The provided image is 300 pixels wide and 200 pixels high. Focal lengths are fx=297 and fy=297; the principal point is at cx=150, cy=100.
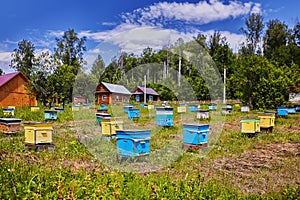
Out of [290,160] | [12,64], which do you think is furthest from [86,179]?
[12,64]

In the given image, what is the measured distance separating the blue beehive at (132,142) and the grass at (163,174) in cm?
48

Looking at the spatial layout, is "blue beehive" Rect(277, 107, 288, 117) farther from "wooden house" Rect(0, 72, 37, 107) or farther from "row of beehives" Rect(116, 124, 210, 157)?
"wooden house" Rect(0, 72, 37, 107)

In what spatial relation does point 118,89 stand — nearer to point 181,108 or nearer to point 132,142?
point 132,142

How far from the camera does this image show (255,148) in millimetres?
8227

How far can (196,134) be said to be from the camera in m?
7.52

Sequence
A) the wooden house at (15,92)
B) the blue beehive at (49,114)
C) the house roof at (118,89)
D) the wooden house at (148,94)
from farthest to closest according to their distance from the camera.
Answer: the wooden house at (15,92), the wooden house at (148,94), the blue beehive at (49,114), the house roof at (118,89)

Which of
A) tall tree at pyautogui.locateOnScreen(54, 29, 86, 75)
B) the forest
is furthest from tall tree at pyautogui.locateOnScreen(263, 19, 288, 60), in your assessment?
tall tree at pyautogui.locateOnScreen(54, 29, 86, 75)

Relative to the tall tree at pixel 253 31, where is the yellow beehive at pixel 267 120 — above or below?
below

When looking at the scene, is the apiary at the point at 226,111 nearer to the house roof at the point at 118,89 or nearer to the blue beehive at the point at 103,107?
the blue beehive at the point at 103,107

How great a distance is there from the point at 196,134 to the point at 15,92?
22928 mm

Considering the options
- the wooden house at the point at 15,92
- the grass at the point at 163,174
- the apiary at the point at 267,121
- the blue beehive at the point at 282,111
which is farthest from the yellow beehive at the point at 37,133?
the wooden house at the point at 15,92

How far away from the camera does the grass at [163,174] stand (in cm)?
389

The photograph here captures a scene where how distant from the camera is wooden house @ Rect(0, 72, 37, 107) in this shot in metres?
25.4

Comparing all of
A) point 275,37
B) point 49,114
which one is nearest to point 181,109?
point 49,114
